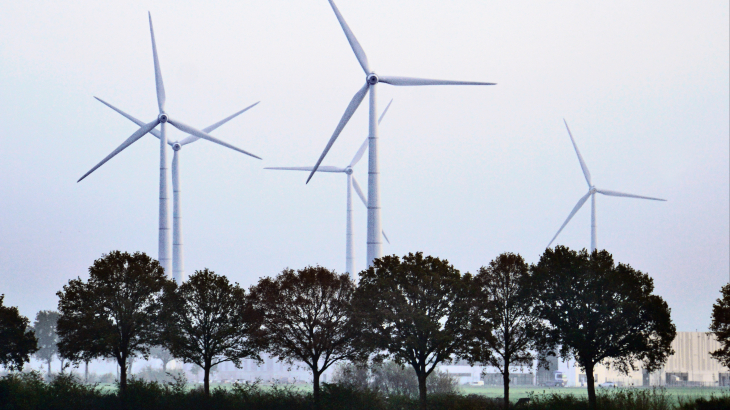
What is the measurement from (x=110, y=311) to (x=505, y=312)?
3760cm

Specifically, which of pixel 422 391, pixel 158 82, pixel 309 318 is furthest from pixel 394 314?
pixel 158 82

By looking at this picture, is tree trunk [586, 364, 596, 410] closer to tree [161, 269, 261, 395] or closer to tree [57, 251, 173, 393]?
tree [161, 269, 261, 395]

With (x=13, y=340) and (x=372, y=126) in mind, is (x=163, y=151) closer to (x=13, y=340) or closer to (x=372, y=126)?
(x=13, y=340)

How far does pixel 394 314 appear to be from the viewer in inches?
2840

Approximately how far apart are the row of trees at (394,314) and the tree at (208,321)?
12cm

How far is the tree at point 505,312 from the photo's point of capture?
73.5 metres

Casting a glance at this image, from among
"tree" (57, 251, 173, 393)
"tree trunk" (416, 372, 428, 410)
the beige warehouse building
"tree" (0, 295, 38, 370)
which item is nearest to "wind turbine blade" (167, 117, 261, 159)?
"tree" (57, 251, 173, 393)

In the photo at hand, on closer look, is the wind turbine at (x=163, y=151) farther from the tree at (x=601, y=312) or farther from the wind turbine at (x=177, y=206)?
the tree at (x=601, y=312)

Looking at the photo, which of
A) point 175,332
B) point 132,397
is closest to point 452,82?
point 175,332

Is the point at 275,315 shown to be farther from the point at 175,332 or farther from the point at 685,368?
the point at 685,368

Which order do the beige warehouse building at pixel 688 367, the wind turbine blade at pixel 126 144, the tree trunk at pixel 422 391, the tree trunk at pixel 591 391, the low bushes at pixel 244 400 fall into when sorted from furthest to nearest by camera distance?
the beige warehouse building at pixel 688 367 → the wind turbine blade at pixel 126 144 → the tree trunk at pixel 422 391 → the low bushes at pixel 244 400 → the tree trunk at pixel 591 391

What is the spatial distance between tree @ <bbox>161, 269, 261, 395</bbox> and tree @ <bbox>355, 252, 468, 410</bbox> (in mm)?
13091

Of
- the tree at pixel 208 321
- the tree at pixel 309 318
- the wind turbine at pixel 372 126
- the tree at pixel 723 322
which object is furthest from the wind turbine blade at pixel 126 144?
the tree at pixel 723 322

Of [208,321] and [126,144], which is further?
[126,144]
